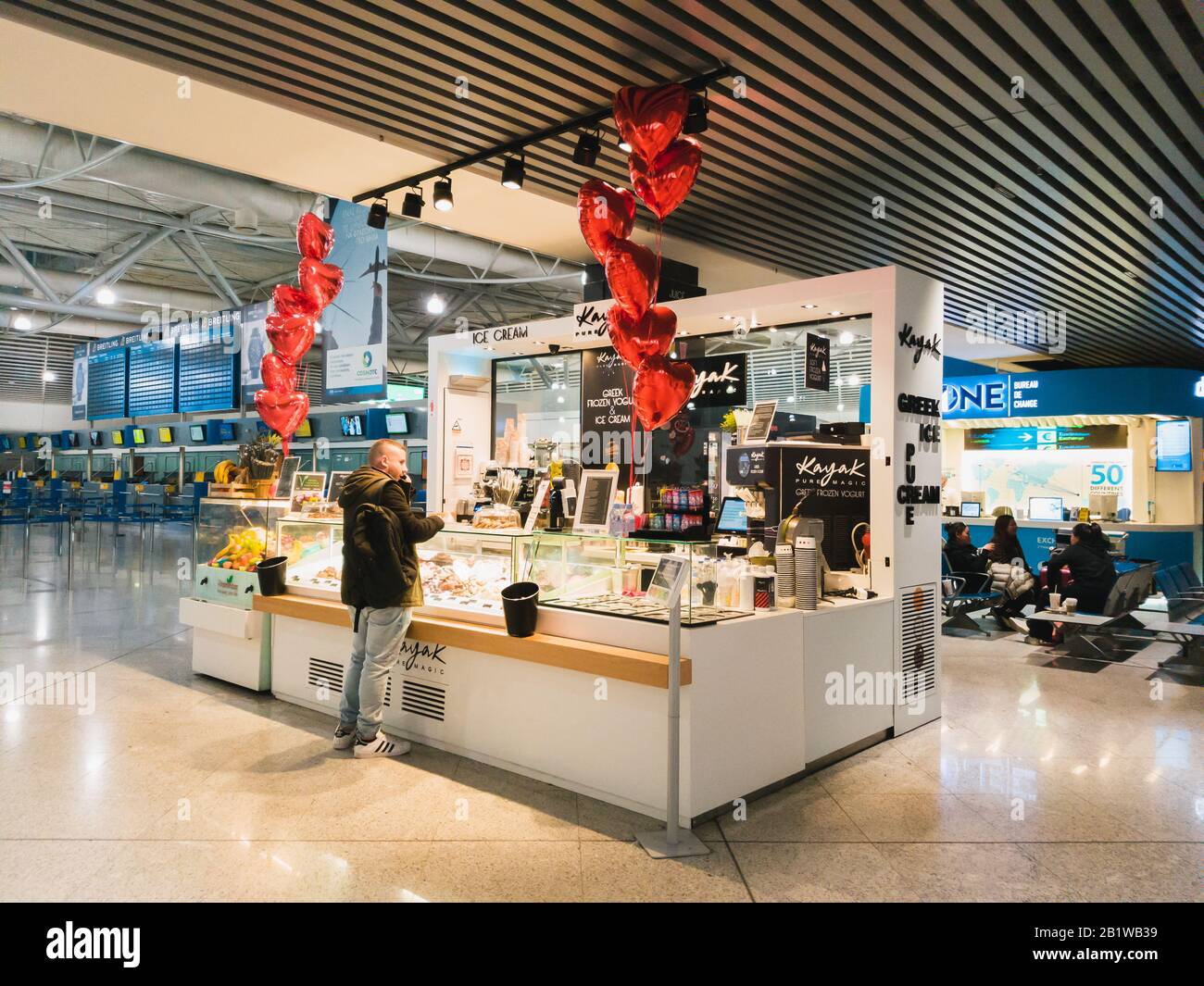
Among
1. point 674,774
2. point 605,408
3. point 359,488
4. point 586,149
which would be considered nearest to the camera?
point 674,774

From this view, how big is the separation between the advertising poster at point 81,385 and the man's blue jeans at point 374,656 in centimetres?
1254

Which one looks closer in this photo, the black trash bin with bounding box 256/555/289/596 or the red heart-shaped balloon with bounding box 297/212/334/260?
the black trash bin with bounding box 256/555/289/596

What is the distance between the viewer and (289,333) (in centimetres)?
643

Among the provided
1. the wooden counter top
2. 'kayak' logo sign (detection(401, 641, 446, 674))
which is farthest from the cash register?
'kayak' logo sign (detection(401, 641, 446, 674))

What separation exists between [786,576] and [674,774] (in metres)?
1.44

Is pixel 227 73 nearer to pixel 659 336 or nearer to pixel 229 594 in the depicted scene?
pixel 659 336

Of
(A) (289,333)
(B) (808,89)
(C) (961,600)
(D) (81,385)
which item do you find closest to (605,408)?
(A) (289,333)

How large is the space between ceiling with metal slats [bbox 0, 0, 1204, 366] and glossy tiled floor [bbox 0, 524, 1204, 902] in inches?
145

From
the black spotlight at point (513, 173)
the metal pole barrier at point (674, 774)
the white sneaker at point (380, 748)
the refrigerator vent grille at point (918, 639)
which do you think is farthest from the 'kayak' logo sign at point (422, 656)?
the black spotlight at point (513, 173)

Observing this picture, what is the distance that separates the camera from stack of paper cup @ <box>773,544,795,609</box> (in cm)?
432

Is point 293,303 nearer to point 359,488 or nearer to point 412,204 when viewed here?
point 412,204

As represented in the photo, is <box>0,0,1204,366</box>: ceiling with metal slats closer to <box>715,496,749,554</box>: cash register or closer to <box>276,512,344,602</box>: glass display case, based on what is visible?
<box>715,496,749,554</box>: cash register

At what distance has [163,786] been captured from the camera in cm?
385
